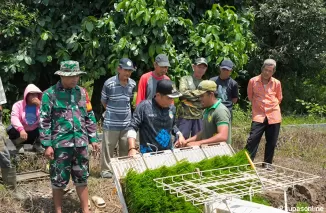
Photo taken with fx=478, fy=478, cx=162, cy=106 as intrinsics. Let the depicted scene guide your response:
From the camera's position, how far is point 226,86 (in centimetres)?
666

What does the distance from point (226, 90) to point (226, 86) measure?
0.20 feet

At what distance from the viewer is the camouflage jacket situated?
4727 mm

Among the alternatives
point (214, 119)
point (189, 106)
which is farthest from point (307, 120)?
point (214, 119)

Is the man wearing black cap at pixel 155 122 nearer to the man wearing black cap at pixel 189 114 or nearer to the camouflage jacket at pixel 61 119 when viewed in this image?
the camouflage jacket at pixel 61 119

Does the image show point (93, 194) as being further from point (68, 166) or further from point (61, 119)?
point (61, 119)

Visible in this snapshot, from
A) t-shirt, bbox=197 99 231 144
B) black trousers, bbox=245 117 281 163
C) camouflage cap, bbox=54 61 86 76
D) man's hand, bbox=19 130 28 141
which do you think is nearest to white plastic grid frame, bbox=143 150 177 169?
t-shirt, bbox=197 99 231 144

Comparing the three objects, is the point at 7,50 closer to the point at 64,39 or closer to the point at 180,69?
the point at 64,39

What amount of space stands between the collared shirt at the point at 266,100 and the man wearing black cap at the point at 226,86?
414 millimetres

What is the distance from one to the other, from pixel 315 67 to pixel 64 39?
767cm

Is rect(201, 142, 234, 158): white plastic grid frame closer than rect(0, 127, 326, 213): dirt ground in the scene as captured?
Yes

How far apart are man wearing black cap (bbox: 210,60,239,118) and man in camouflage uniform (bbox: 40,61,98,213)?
2359 millimetres

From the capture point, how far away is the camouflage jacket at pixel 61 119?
4727 millimetres

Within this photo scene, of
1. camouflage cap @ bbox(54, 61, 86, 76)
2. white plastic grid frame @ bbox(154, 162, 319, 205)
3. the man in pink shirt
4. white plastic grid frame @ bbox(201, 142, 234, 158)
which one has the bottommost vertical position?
white plastic grid frame @ bbox(154, 162, 319, 205)

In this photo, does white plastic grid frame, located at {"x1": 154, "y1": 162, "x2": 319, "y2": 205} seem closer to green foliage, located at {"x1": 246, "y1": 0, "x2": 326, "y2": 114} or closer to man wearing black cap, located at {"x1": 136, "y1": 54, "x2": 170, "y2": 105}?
man wearing black cap, located at {"x1": 136, "y1": 54, "x2": 170, "y2": 105}
